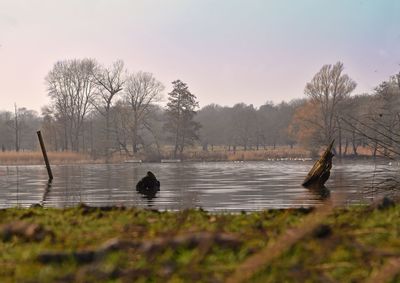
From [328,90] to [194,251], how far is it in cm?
7734

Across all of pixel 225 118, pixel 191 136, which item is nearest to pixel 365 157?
pixel 191 136

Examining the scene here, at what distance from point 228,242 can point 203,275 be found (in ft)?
2.86

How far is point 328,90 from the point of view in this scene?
263 feet

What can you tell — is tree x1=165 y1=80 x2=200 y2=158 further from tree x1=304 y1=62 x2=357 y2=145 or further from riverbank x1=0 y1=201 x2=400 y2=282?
riverbank x1=0 y1=201 x2=400 y2=282

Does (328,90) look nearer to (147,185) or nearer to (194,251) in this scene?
(147,185)

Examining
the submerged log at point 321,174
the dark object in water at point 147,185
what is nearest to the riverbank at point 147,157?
the dark object in water at point 147,185

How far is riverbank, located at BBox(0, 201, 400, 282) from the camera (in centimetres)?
491

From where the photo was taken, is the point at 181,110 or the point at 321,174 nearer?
the point at 321,174

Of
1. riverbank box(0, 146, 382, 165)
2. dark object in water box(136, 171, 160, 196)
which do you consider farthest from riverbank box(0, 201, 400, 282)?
riverbank box(0, 146, 382, 165)

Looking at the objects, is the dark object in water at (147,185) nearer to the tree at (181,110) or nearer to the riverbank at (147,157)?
the riverbank at (147,157)

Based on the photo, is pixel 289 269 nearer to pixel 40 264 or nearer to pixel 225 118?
pixel 40 264

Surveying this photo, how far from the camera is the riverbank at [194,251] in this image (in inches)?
193

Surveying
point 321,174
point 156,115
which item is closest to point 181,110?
point 156,115

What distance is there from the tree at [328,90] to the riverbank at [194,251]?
7365cm
